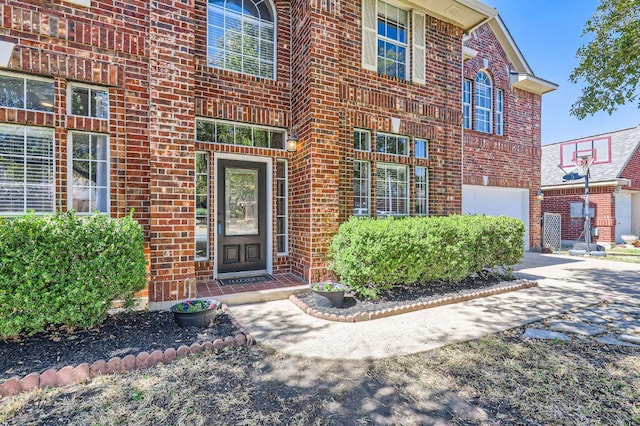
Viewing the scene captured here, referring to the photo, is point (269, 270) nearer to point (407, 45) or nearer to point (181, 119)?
point (181, 119)

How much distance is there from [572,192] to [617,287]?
34.6 feet

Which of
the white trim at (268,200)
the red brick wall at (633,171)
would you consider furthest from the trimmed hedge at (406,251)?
the red brick wall at (633,171)

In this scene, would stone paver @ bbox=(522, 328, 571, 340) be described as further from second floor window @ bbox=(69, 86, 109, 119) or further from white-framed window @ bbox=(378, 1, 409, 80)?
second floor window @ bbox=(69, 86, 109, 119)

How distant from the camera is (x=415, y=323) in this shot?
13.4 ft

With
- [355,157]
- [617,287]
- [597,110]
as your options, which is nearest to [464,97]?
[597,110]

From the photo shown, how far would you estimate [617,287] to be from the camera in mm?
6062

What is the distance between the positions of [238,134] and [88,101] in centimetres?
220

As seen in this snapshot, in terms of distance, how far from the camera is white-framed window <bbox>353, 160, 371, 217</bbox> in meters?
6.30

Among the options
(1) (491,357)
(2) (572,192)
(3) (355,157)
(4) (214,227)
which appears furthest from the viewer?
(2) (572,192)

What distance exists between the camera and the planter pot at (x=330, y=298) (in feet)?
14.7

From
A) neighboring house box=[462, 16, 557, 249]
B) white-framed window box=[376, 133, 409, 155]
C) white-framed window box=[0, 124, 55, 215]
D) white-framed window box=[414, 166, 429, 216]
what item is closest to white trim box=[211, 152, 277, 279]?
white-framed window box=[0, 124, 55, 215]

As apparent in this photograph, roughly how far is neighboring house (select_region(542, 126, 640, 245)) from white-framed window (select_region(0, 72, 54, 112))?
1804 cm

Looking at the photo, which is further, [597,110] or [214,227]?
[597,110]

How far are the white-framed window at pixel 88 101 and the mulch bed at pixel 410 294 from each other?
4129 millimetres
